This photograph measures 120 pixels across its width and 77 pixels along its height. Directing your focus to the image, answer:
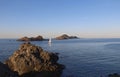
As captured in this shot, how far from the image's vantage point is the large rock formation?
5084 cm

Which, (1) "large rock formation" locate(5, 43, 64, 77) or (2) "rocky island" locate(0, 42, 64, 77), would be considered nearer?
(2) "rocky island" locate(0, 42, 64, 77)

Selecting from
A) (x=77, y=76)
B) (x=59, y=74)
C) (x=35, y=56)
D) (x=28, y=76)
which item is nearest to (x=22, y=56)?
(x=35, y=56)

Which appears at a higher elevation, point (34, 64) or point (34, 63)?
point (34, 63)

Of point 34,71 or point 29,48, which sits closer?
point 34,71

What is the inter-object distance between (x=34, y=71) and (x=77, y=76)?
11118mm

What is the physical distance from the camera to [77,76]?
174 feet

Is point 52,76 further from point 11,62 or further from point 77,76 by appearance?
point 11,62

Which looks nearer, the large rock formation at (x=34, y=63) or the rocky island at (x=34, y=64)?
the rocky island at (x=34, y=64)

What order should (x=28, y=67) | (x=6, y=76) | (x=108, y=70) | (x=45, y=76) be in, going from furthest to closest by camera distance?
(x=108, y=70)
(x=28, y=67)
(x=45, y=76)
(x=6, y=76)

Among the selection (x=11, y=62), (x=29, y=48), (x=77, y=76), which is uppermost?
(x=29, y=48)

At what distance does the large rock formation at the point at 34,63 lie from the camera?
167ft

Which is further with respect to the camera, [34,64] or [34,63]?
[34,63]

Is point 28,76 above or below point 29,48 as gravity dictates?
below

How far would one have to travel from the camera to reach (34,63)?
172ft
